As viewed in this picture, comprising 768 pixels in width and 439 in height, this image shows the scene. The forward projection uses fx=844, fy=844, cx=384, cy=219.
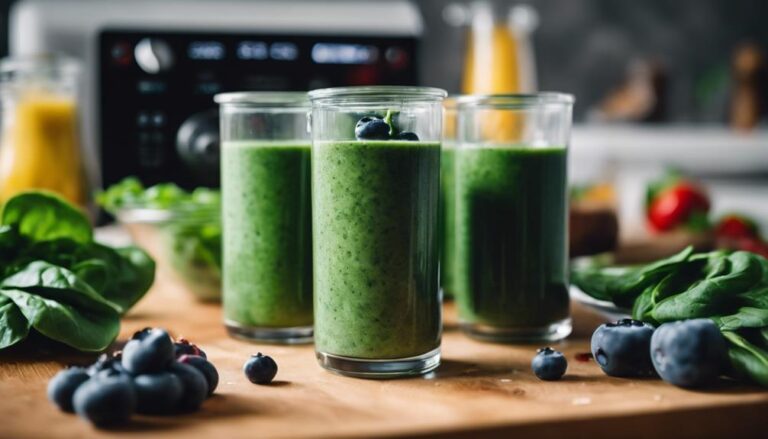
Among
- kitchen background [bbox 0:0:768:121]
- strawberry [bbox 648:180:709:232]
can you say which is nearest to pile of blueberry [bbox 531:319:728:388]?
strawberry [bbox 648:180:709:232]

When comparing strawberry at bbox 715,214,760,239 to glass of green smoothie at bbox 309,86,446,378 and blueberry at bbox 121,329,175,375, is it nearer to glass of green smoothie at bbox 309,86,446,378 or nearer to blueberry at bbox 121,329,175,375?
glass of green smoothie at bbox 309,86,446,378

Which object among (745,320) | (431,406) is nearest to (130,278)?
(431,406)

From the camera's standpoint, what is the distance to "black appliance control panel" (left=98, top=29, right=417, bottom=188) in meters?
1.78

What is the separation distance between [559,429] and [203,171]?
79cm

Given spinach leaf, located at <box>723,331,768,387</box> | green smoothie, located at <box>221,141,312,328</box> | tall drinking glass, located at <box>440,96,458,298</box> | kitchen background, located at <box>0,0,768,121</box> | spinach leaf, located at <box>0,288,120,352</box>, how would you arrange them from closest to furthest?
spinach leaf, located at <box>723,331,768,387</box>
spinach leaf, located at <box>0,288,120,352</box>
green smoothie, located at <box>221,141,312,328</box>
tall drinking glass, located at <box>440,96,458,298</box>
kitchen background, located at <box>0,0,768,121</box>

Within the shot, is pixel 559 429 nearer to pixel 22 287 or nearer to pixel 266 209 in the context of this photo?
pixel 266 209

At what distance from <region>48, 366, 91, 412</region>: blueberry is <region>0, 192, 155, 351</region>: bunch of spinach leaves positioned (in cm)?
17

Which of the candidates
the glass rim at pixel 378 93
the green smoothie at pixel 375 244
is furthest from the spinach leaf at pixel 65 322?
the glass rim at pixel 378 93

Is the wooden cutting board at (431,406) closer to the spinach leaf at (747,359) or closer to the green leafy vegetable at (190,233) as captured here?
the spinach leaf at (747,359)

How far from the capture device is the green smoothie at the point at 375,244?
0.85 meters

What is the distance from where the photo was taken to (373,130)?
84 centimetres

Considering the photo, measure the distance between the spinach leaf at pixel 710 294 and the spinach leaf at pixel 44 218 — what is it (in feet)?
2.28

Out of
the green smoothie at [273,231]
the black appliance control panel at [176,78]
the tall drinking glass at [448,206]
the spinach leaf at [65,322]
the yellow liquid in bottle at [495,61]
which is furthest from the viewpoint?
the yellow liquid in bottle at [495,61]

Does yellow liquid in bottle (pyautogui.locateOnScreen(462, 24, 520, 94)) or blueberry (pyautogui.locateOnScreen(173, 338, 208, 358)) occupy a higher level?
yellow liquid in bottle (pyautogui.locateOnScreen(462, 24, 520, 94))
